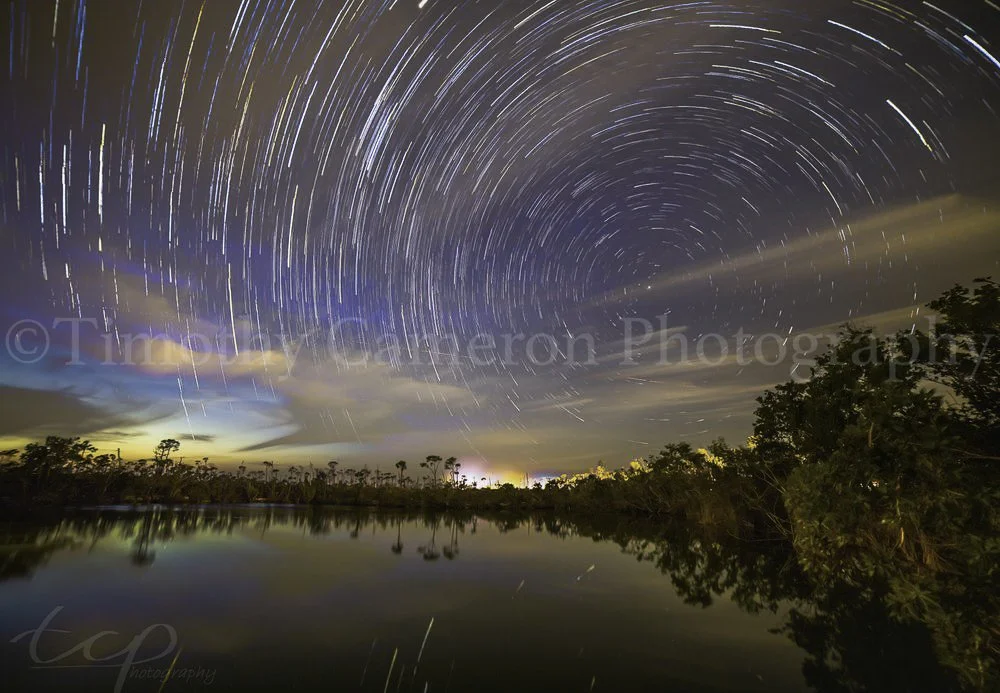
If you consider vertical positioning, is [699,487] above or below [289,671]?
above

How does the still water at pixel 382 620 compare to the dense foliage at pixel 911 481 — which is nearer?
the dense foliage at pixel 911 481

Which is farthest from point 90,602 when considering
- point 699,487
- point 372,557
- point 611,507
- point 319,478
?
point 319,478

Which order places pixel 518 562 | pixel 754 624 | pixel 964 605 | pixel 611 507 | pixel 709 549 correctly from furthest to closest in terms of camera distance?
1. pixel 611 507
2. pixel 709 549
3. pixel 518 562
4. pixel 754 624
5. pixel 964 605

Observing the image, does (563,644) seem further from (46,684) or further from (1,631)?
(1,631)

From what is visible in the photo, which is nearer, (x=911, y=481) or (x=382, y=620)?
(x=911, y=481)

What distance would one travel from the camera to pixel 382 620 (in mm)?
12688

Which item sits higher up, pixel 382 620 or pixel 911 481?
pixel 911 481

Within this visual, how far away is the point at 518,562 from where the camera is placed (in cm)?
2350

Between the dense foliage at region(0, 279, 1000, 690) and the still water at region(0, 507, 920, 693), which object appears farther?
the still water at region(0, 507, 920, 693)

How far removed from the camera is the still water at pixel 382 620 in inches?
349

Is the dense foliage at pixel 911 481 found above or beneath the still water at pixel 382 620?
above

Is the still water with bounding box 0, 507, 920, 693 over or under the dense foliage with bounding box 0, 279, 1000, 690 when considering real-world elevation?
under

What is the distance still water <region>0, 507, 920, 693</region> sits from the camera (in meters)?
8.87

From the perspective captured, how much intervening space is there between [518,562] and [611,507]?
43853 millimetres
